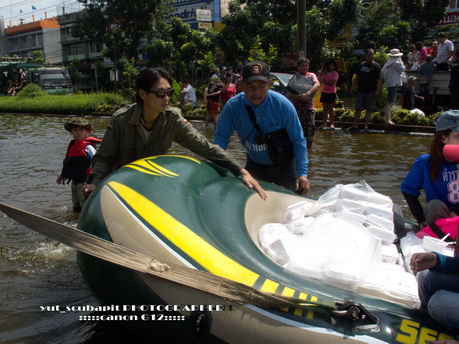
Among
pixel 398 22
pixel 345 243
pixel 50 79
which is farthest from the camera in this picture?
pixel 50 79

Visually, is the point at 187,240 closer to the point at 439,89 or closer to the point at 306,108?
the point at 306,108

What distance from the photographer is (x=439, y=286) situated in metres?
2.12

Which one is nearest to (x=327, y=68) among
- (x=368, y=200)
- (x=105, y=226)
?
(x=368, y=200)

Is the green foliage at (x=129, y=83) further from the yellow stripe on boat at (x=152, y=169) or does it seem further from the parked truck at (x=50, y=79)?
the yellow stripe on boat at (x=152, y=169)

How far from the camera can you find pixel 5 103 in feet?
80.8

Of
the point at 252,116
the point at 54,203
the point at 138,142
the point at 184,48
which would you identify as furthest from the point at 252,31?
the point at 138,142

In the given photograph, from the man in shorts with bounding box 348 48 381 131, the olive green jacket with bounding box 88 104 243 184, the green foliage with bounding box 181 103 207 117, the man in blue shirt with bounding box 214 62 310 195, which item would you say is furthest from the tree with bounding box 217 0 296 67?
the olive green jacket with bounding box 88 104 243 184

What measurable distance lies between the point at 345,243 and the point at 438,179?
3.65 feet

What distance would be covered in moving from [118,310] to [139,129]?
52.6 inches

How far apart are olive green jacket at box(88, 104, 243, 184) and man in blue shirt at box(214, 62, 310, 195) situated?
55 cm

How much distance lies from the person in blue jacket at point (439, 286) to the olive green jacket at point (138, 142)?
1.55 metres

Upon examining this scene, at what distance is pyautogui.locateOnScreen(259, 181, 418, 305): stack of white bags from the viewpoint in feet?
7.66

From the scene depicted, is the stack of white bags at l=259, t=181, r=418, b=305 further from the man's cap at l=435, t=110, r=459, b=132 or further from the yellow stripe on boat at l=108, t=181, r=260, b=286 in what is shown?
the man's cap at l=435, t=110, r=459, b=132

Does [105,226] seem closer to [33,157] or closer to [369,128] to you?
[33,157]
